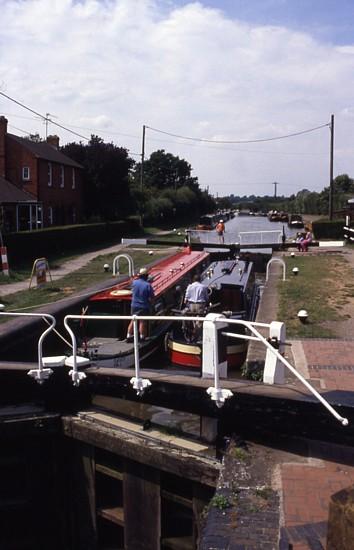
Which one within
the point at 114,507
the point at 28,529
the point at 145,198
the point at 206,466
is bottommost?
the point at 28,529

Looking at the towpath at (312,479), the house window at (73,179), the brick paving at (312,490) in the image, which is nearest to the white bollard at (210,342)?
the towpath at (312,479)

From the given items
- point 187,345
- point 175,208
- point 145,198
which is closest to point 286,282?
point 187,345

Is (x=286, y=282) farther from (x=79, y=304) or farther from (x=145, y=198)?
(x=145, y=198)

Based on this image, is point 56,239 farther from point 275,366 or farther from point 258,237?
point 275,366

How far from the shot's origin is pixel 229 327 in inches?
397

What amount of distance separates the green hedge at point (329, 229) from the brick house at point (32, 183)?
16.8m

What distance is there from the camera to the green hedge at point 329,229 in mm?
37531

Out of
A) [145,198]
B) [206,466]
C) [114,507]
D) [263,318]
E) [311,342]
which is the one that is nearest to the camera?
[206,466]

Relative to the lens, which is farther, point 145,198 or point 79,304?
point 145,198

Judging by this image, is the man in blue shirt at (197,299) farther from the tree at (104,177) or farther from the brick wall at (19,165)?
the tree at (104,177)

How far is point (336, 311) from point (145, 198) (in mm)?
39742

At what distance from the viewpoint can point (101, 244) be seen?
3484 cm

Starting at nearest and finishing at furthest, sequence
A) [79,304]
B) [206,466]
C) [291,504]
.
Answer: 1. [291,504]
2. [206,466]
3. [79,304]

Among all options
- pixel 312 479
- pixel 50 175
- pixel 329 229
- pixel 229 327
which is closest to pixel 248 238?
pixel 329 229
